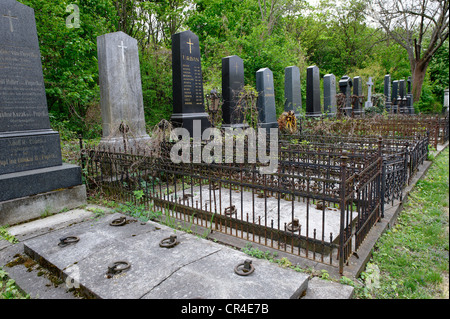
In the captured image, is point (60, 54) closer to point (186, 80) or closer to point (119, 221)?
point (186, 80)

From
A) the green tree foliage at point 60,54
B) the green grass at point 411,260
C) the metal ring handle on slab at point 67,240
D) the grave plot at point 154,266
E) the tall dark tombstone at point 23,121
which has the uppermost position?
the green tree foliage at point 60,54

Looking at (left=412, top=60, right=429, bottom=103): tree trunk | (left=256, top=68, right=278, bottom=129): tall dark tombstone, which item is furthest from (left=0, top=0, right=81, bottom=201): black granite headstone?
(left=412, top=60, right=429, bottom=103): tree trunk

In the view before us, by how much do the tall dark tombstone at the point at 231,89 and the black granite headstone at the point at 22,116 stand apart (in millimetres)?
6683

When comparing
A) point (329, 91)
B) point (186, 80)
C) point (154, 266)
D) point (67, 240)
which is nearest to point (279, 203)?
point (154, 266)

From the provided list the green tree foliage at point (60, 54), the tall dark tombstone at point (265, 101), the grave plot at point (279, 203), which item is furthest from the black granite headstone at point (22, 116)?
the tall dark tombstone at point (265, 101)

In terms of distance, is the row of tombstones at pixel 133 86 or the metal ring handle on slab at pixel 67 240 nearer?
the metal ring handle on slab at pixel 67 240

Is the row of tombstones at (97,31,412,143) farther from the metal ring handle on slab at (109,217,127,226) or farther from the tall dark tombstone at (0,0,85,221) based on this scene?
the metal ring handle on slab at (109,217,127,226)

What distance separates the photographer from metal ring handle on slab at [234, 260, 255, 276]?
2.85 m

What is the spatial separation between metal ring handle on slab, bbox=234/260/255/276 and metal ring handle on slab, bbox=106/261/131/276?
112cm

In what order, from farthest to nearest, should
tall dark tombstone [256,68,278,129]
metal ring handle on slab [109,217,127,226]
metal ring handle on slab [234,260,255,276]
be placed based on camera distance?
tall dark tombstone [256,68,278,129]
metal ring handle on slab [109,217,127,226]
metal ring handle on slab [234,260,255,276]

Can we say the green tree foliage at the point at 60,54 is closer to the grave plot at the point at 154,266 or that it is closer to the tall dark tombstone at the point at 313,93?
the grave plot at the point at 154,266

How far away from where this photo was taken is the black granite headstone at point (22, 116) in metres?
4.69
